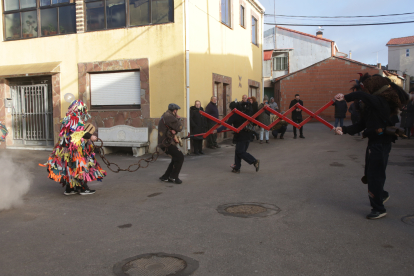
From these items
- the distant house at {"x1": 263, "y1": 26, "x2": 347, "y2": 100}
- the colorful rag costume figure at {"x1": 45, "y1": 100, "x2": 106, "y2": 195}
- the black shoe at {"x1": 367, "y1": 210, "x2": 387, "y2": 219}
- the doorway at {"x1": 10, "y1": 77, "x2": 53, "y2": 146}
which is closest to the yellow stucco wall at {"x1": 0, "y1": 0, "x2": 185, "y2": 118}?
the doorway at {"x1": 10, "y1": 77, "x2": 53, "y2": 146}

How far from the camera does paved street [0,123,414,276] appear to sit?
3.77m

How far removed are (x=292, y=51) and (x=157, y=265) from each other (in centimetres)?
3392

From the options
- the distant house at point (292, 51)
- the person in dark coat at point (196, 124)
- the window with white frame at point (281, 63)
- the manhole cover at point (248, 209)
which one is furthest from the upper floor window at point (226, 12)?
the window with white frame at point (281, 63)

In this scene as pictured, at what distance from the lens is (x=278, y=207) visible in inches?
232

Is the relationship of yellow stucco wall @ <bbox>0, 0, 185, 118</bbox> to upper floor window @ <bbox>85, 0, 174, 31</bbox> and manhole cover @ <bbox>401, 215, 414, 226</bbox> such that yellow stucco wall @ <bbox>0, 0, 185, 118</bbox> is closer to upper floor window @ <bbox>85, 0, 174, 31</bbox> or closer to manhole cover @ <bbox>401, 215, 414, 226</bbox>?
upper floor window @ <bbox>85, 0, 174, 31</bbox>

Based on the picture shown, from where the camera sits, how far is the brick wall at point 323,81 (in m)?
27.0

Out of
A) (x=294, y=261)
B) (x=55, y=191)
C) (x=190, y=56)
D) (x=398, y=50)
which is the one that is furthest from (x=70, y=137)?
(x=398, y=50)

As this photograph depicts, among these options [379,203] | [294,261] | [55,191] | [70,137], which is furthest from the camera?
[55,191]

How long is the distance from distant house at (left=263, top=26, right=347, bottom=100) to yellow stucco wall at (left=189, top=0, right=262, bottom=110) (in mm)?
14754

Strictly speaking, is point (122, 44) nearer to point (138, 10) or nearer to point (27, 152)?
point (138, 10)

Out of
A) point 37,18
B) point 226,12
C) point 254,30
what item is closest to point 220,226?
point 37,18

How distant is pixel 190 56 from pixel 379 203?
8.78 metres

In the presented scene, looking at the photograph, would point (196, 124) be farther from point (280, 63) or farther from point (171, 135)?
point (280, 63)

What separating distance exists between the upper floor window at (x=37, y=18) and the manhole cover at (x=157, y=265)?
11.8 metres
